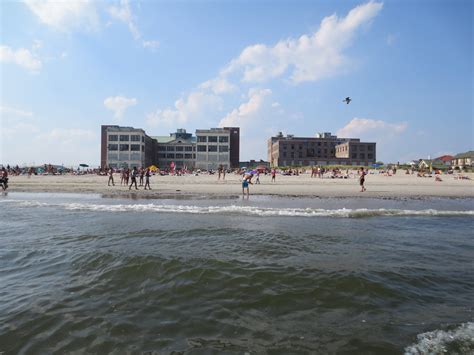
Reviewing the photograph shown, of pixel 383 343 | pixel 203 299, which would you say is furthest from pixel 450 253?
pixel 203 299

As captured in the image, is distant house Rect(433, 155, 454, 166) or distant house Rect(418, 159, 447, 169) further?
distant house Rect(433, 155, 454, 166)

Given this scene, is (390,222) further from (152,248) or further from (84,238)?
(84,238)

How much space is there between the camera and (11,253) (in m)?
7.09

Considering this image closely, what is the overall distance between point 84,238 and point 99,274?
335 cm

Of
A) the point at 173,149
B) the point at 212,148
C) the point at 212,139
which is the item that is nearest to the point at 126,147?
the point at 173,149

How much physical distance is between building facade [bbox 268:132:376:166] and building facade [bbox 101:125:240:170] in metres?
23.6

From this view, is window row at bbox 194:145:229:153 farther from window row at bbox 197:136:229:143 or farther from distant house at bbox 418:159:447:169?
distant house at bbox 418:159:447:169

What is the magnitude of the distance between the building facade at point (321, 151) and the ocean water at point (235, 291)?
112 meters

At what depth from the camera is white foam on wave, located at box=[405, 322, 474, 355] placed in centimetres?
331

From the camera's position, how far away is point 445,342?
347 centimetres

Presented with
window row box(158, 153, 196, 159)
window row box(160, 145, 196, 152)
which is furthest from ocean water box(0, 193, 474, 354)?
window row box(160, 145, 196, 152)

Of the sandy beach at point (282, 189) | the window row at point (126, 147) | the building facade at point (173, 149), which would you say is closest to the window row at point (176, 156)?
the building facade at point (173, 149)

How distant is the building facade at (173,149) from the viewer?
318 feet

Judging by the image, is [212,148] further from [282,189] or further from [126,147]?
[282,189]
